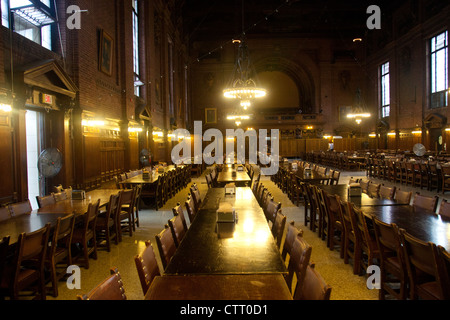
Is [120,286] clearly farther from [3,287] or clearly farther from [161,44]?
[161,44]

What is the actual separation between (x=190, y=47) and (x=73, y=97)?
768 inches

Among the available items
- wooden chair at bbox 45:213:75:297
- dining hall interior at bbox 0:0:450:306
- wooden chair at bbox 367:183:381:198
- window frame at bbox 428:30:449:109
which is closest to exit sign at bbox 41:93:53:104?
dining hall interior at bbox 0:0:450:306

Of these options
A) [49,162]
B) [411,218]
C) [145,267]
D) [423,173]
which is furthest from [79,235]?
[423,173]

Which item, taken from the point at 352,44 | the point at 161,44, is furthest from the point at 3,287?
the point at 352,44

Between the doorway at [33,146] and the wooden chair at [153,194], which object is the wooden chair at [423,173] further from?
the doorway at [33,146]

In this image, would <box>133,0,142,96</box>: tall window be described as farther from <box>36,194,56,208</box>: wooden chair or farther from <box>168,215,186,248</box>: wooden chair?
<box>168,215,186,248</box>: wooden chair

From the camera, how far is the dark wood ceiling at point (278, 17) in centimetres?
2027

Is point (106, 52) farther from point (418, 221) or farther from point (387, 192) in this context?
point (418, 221)

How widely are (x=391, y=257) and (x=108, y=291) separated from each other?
2.71 m

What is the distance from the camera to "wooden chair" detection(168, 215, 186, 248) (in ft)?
A: 9.30

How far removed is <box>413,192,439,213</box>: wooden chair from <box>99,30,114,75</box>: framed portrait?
8.10 meters

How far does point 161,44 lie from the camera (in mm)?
14742

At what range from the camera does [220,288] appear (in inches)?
68.1

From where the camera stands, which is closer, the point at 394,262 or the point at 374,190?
the point at 394,262
